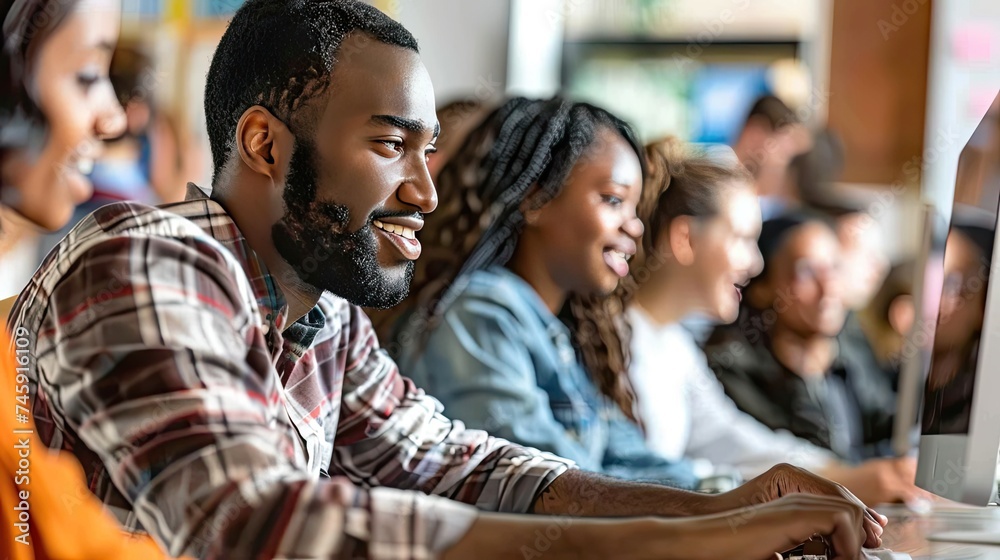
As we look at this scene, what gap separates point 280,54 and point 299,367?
0.89ft

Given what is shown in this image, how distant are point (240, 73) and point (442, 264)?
31.2 inches

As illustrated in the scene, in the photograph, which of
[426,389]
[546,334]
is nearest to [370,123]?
[426,389]

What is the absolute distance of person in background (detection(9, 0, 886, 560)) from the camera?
62cm

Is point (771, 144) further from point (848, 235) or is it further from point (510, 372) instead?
point (510, 372)

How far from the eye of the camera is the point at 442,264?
1623 mm

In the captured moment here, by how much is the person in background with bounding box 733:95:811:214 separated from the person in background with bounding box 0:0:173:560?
6.35 feet

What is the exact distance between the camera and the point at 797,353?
7.88 ft

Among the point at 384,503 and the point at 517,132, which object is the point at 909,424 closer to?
the point at 517,132

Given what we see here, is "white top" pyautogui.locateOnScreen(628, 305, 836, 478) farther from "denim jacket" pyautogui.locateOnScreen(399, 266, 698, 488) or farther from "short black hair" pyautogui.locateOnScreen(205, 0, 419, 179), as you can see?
"short black hair" pyautogui.locateOnScreen(205, 0, 419, 179)

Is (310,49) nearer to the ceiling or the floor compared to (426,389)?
nearer to the ceiling

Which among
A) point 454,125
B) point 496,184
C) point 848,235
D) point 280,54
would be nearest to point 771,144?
point 848,235

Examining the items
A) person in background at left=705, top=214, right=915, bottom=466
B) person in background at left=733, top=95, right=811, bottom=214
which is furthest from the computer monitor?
person in background at left=733, top=95, right=811, bottom=214

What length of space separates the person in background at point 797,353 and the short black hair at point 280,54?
156cm

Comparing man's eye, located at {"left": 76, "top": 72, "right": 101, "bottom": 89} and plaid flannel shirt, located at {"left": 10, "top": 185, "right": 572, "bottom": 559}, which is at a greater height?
man's eye, located at {"left": 76, "top": 72, "right": 101, "bottom": 89}
